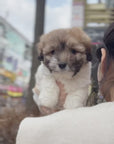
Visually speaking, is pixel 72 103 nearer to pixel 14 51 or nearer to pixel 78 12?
pixel 78 12

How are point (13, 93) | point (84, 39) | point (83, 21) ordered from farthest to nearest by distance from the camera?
point (13, 93) → point (83, 21) → point (84, 39)

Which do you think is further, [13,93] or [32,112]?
[13,93]

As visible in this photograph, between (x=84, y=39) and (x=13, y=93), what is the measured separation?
14501 mm

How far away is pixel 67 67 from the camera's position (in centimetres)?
199

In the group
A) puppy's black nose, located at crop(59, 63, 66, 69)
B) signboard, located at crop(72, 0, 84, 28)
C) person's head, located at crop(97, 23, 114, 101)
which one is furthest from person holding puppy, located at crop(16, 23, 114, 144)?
signboard, located at crop(72, 0, 84, 28)

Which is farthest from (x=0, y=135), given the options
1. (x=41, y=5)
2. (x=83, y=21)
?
(x=83, y=21)

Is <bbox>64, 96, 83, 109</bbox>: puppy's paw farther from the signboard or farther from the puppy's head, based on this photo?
the signboard

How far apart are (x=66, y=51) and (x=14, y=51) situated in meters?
17.4

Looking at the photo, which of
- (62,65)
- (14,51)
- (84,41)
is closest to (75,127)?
(62,65)

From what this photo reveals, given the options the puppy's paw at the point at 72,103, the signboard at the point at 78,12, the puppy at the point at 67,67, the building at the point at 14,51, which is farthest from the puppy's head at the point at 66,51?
the building at the point at 14,51

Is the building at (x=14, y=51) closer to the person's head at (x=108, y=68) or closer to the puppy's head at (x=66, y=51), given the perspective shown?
the puppy's head at (x=66, y=51)

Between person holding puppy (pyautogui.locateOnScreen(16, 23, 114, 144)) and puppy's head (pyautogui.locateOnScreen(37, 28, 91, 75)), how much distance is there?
1.93 ft

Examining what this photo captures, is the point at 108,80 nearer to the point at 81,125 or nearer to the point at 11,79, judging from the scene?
the point at 81,125

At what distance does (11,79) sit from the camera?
61.0 ft
